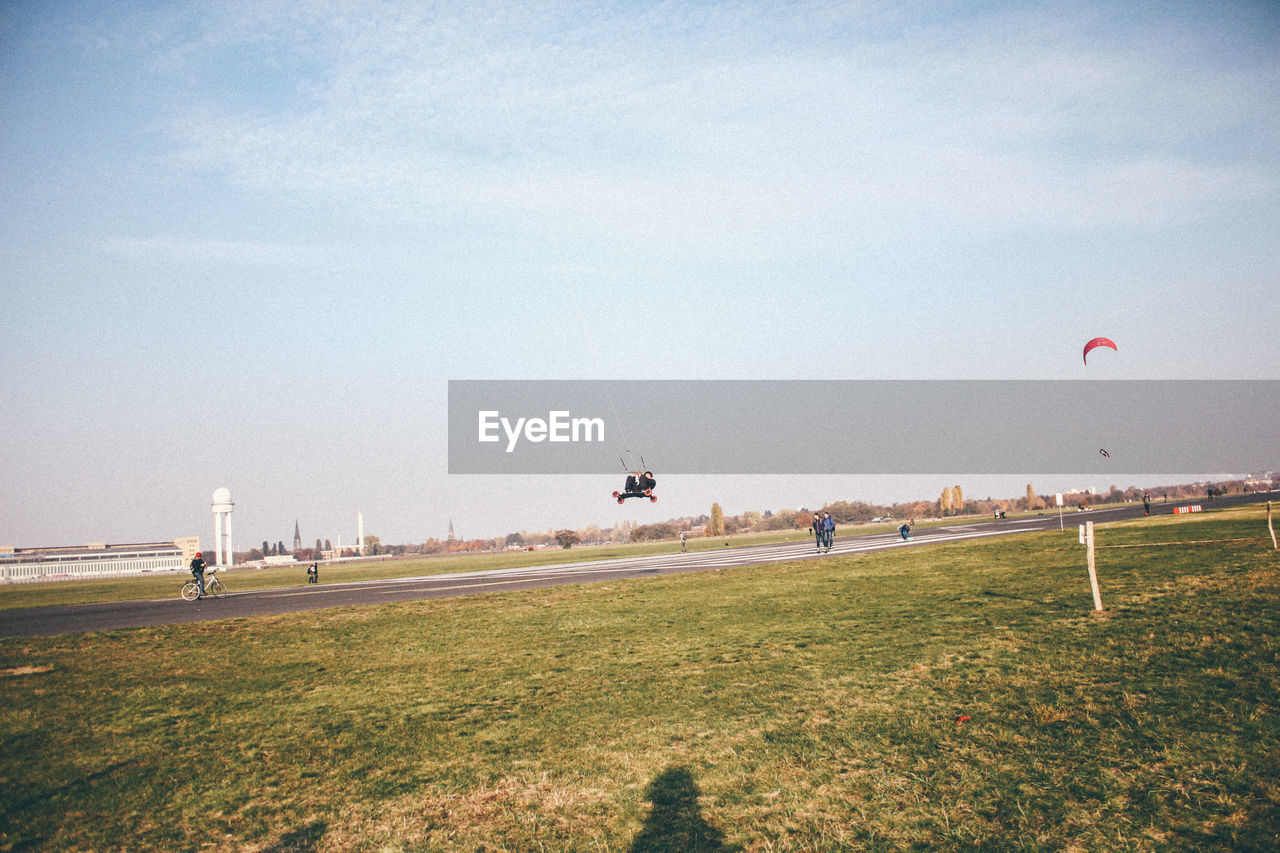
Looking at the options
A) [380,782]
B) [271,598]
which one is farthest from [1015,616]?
[271,598]

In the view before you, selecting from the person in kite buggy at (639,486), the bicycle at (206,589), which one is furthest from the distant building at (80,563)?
the person in kite buggy at (639,486)

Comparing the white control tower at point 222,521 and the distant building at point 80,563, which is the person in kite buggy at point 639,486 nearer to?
the distant building at point 80,563

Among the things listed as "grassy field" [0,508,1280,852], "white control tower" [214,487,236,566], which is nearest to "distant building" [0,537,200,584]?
"white control tower" [214,487,236,566]

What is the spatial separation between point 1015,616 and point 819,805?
9.88 m

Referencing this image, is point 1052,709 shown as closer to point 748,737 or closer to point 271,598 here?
point 748,737

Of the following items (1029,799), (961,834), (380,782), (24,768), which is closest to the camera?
(961,834)

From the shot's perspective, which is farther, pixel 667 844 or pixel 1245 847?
pixel 667 844

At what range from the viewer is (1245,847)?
5277mm

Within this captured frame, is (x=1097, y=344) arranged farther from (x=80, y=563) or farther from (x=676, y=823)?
(x=80, y=563)

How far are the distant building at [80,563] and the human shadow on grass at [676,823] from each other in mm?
83630

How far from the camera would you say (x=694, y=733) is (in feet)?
28.3

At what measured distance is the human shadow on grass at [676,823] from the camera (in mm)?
5863

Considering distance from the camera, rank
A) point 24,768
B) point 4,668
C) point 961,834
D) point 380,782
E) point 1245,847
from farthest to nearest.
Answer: point 4,668 → point 24,768 → point 380,782 → point 961,834 → point 1245,847

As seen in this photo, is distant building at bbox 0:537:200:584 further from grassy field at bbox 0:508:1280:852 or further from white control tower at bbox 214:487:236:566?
grassy field at bbox 0:508:1280:852
